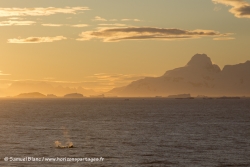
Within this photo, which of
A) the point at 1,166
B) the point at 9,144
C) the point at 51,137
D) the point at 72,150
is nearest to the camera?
the point at 1,166

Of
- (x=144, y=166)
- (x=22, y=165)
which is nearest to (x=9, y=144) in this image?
(x=22, y=165)

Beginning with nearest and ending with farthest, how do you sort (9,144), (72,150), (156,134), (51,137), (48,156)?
(48,156) → (72,150) → (9,144) → (51,137) → (156,134)

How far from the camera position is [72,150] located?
88.6 m

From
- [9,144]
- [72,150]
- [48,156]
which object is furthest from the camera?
[9,144]

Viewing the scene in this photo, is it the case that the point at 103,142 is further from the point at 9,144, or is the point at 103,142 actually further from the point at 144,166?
the point at 144,166

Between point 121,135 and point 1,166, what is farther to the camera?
point 121,135

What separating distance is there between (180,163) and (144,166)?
6946 mm

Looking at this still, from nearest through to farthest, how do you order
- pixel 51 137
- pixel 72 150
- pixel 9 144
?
pixel 72 150 → pixel 9 144 → pixel 51 137

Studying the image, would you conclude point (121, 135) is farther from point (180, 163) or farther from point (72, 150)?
point (180, 163)

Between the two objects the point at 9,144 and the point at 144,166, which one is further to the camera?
the point at 9,144

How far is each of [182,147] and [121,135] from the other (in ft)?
86.5

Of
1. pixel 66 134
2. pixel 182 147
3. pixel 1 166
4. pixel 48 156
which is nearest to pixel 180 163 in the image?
pixel 182 147

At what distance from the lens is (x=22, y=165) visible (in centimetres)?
7362

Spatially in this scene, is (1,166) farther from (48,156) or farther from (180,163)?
(180,163)
